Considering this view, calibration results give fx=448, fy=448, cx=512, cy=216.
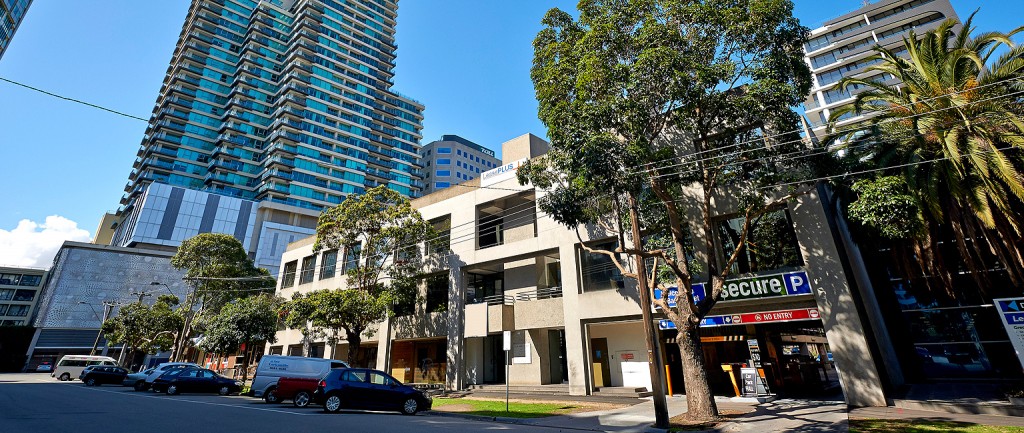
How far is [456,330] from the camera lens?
24.9 metres

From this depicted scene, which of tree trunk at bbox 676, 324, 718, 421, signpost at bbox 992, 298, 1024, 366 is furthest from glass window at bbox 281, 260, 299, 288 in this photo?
signpost at bbox 992, 298, 1024, 366

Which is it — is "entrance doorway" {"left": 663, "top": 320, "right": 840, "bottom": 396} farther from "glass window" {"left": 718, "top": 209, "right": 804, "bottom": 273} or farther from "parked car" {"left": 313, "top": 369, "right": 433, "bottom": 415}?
"parked car" {"left": 313, "top": 369, "right": 433, "bottom": 415}

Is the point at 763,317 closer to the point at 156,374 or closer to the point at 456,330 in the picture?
the point at 456,330

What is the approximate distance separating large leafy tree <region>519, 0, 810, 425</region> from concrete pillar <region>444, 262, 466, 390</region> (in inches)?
447

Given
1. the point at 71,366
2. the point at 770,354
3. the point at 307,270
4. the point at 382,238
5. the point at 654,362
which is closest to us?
the point at 654,362

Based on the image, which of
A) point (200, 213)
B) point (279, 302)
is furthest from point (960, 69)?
point (200, 213)

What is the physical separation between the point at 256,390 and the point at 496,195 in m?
14.7

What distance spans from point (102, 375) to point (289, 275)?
13.3 metres

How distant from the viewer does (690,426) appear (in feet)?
38.4

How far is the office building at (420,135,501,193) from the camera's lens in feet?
369

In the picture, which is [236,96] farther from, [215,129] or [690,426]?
[690,426]

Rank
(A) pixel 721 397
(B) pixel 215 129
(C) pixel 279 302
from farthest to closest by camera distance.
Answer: (B) pixel 215 129
(C) pixel 279 302
(A) pixel 721 397

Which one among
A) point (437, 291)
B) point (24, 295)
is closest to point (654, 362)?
point (437, 291)

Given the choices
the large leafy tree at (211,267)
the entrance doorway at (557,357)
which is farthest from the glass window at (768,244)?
the large leafy tree at (211,267)
